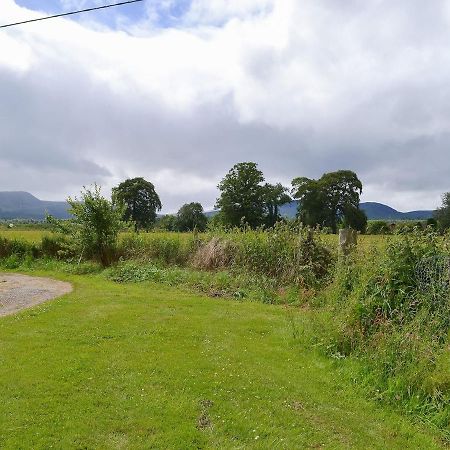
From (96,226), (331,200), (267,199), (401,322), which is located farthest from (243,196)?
(401,322)

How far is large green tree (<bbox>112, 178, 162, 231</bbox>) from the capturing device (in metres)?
62.8

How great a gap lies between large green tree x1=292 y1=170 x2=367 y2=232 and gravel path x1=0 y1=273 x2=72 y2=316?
47.2 m

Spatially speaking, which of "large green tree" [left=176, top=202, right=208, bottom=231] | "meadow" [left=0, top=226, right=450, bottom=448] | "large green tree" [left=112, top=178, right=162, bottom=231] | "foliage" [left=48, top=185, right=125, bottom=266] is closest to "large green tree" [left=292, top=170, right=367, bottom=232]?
"large green tree" [left=176, top=202, right=208, bottom=231]

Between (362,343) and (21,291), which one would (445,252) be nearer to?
(362,343)

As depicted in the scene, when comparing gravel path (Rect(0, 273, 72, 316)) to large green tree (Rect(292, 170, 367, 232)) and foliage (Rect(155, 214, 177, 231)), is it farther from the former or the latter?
foliage (Rect(155, 214, 177, 231))

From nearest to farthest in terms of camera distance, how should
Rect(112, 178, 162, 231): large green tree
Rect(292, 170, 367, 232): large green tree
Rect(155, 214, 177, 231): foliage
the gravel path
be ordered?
the gravel path → Rect(292, 170, 367, 232): large green tree → Rect(112, 178, 162, 231): large green tree → Rect(155, 214, 177, 231): foliage

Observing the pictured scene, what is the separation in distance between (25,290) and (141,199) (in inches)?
2130

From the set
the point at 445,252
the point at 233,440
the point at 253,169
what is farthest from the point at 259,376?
the point at 253,169

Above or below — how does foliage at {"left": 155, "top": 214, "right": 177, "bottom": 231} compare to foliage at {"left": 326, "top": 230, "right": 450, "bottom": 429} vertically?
above

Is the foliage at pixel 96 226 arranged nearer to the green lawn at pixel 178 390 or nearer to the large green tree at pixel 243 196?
the green lawn at pixel 178 390

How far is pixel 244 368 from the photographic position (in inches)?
205

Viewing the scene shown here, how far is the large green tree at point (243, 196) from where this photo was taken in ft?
195

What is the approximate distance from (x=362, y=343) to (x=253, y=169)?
57.9 metres

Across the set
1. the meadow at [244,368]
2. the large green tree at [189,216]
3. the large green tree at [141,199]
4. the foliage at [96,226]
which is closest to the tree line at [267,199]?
the large green tree at [141,199]
